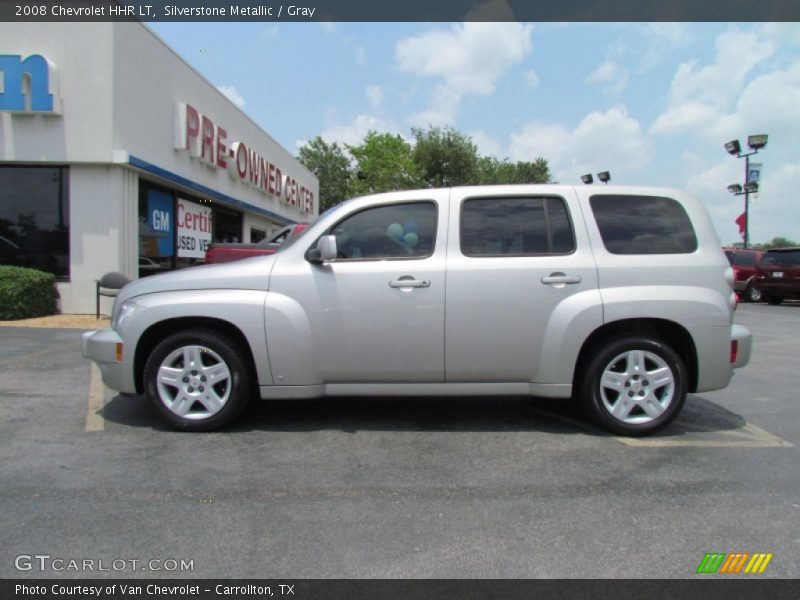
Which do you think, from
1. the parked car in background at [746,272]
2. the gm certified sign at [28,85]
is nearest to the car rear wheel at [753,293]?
the parked car in background at [746,272]

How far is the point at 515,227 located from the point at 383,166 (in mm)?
41621

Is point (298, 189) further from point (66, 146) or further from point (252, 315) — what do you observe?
point (252, 315)

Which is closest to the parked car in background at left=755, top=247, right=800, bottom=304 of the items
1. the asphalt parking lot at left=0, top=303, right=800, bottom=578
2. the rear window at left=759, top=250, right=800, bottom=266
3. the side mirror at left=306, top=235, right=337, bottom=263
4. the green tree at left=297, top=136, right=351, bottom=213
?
the rear window at left=759, top=250, right=800, bottom=266

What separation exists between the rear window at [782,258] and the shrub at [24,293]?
63.0 feet

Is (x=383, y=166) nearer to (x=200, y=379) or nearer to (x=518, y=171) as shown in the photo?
(x=518, y=171)

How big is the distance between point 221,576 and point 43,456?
6.70 ft

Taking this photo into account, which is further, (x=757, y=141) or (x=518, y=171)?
(x=518, y=171)

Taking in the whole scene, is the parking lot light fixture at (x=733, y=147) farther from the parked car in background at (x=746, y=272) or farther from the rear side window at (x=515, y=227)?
the rear side window at (x=515, y=227)

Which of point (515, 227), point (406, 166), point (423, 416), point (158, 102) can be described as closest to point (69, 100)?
point (158, 102)

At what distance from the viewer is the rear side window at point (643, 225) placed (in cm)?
429

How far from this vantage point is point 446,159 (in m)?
43.1

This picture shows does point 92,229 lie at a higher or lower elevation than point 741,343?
higher

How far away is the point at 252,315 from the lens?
4086 mm

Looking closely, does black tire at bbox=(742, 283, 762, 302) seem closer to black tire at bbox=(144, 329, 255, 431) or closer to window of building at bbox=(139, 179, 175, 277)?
window of building at bbox=(139, 179, 175, 277)
